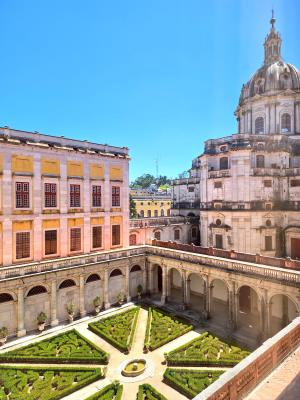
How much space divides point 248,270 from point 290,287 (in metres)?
3.54

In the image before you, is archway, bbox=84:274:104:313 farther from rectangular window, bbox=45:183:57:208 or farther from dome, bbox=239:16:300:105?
dome, bbox=239:16:300:105

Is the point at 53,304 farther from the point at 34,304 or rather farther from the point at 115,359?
the point at 115,359

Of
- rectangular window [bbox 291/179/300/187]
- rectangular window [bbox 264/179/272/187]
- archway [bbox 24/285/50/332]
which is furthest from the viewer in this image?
rectangular window [bbox 264/179/272/187]

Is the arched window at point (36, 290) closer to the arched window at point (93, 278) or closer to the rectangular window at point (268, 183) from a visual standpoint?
the arched window at point (93, 278)

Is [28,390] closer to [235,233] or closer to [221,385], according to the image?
[221,385]

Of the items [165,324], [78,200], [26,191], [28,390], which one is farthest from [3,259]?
[165,324]

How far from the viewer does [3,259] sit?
950 inches

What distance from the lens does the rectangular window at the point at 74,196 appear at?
28766 mm

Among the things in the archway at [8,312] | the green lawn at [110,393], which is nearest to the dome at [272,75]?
the green lawn at [110,393]

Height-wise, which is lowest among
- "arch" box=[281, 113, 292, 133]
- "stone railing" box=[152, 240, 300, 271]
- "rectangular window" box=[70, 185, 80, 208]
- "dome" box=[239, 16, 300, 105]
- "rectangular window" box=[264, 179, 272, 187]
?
"stone railing" box=[152, 240, 300, 271]

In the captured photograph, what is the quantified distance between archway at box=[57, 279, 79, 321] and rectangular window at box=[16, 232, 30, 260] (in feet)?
14.7

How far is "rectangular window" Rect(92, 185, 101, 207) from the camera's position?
100ft

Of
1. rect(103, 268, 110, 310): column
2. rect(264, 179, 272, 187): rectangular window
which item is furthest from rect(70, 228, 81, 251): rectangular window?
rect(264, 179, 272, 187): rectangular window

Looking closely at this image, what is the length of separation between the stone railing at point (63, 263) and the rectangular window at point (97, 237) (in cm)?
191
